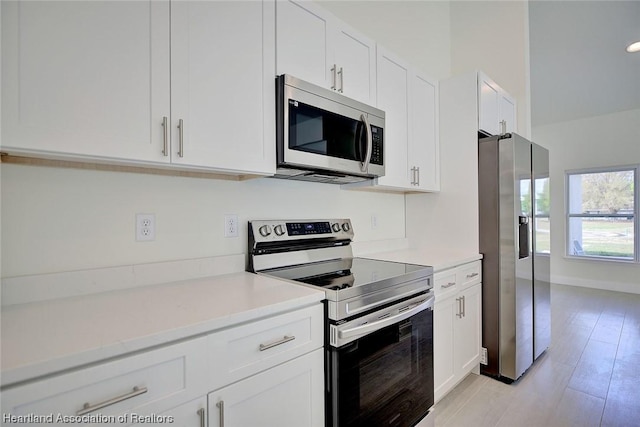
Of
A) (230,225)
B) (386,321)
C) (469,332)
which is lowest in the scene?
(469,332)

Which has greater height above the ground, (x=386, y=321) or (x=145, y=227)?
(x=145, y=227)

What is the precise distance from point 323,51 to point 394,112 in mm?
682

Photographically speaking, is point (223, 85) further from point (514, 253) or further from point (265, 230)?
point (514, 253)

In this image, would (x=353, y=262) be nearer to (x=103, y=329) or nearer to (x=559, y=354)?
(x=103, y=329)

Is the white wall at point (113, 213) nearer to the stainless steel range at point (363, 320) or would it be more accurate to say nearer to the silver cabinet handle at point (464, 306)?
the stainless steel range at point (363, 320)

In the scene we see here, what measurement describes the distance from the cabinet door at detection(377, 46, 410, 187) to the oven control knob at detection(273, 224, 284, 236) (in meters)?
0.70

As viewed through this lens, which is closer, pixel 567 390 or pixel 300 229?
pixel 300 229

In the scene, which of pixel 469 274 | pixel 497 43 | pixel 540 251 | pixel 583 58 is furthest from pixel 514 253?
pixel 583 58

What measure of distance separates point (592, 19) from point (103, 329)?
16.6ft

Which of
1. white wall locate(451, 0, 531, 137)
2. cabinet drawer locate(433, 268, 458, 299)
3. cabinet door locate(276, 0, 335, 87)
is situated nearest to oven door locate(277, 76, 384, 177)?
cabinet door locate(276, 0, 335, 87)

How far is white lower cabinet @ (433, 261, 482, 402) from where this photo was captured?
1.94 metres

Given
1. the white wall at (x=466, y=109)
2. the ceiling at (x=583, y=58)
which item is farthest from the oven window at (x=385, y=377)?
the ceiling at (x=583, y=58)

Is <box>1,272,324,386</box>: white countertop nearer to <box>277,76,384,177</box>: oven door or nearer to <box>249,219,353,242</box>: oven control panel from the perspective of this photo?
<box>249,219,353,242</box>: oven control panel

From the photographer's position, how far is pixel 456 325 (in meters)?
2.09
